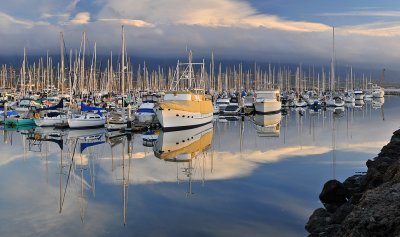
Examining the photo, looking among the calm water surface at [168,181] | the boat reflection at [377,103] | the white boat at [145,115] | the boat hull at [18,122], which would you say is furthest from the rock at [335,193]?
the boat reflection at [377,103]

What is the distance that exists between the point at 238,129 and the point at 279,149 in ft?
44.0

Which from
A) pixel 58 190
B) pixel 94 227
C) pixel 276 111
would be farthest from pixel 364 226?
pixel 276 111

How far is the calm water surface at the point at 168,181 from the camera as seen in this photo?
14.2 m

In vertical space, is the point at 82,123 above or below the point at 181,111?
below

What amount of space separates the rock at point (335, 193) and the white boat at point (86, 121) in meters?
31.0

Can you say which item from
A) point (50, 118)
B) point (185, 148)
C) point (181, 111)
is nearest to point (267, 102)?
point (181, 111)

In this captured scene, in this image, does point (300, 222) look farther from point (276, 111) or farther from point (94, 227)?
point (276, 111)

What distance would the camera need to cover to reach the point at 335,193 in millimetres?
16031

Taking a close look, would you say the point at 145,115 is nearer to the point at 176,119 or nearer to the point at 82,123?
the point at 176,119

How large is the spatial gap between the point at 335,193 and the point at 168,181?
7.84m

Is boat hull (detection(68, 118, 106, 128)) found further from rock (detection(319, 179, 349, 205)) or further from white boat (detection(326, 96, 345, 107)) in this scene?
white boat (detection(326, 96, 345, 107))

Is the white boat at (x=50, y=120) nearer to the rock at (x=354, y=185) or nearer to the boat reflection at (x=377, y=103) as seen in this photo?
the rock at (x=354, y=185)

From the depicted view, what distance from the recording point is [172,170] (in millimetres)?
23391

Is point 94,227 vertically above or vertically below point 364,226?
below
